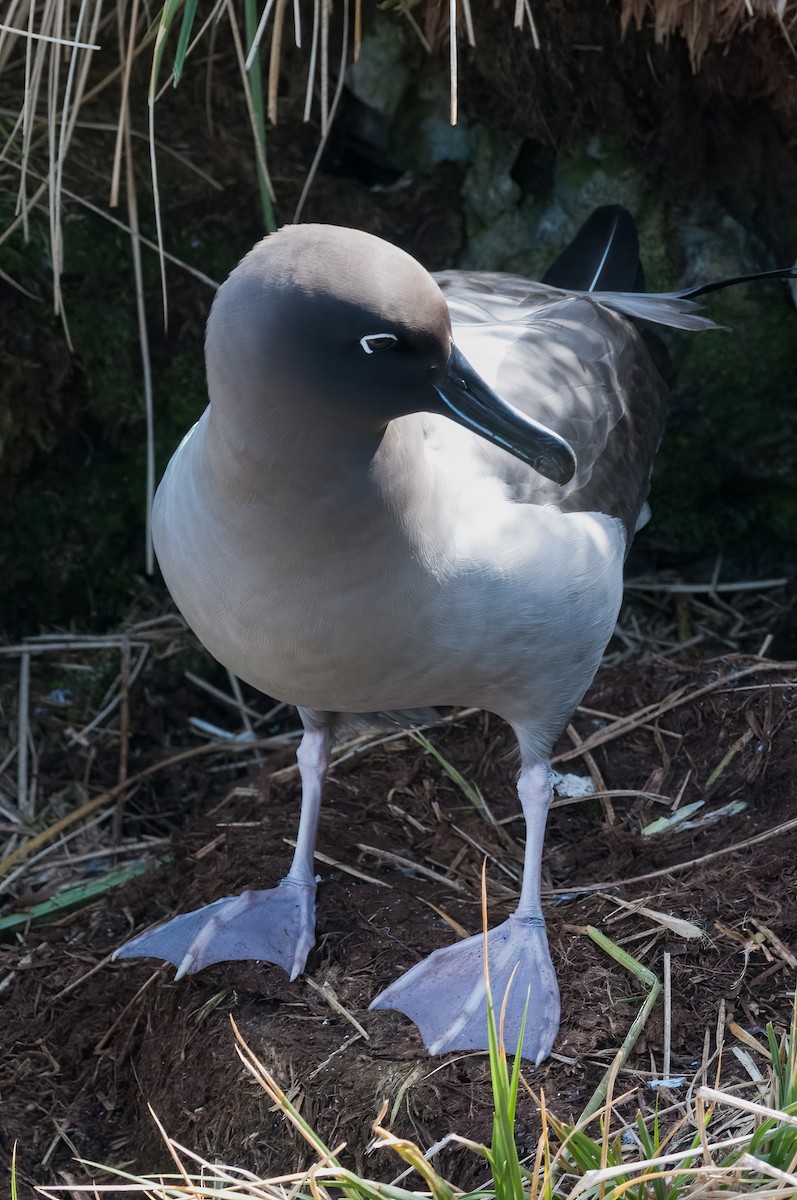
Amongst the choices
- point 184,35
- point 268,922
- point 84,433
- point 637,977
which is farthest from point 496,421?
point 84,433

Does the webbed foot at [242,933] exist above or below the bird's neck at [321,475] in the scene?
below

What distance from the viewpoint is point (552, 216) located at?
15.6 ft

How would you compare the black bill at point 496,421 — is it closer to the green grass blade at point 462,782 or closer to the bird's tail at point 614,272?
the bird's tail at point 614,272

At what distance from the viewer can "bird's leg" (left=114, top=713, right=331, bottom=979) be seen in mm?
3494

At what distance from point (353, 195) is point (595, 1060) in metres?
3.08

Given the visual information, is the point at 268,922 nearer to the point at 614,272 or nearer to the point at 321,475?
the point at 321,475

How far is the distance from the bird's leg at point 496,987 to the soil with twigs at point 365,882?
0.05m

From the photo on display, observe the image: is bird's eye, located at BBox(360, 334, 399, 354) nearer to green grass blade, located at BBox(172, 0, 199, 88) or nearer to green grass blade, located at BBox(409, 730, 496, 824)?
green grass blade, located at BBox(172, 0, 199, 88)

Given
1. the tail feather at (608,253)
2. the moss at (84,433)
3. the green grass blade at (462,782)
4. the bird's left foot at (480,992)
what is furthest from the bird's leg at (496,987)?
the moss at (84,433)

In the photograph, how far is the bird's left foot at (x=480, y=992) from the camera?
10.4 feet

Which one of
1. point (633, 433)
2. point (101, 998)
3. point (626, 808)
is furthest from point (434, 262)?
point (101, 998)

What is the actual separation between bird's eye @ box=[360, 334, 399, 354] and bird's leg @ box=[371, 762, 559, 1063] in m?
1.51

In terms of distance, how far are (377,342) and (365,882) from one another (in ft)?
5.82

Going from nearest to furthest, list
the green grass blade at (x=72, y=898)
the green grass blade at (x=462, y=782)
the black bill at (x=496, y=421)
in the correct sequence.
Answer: the black bill at (x=496, y=421)
the green grass blade at (x=72, y=898)
the green grass blade at (x=462, y=782)
